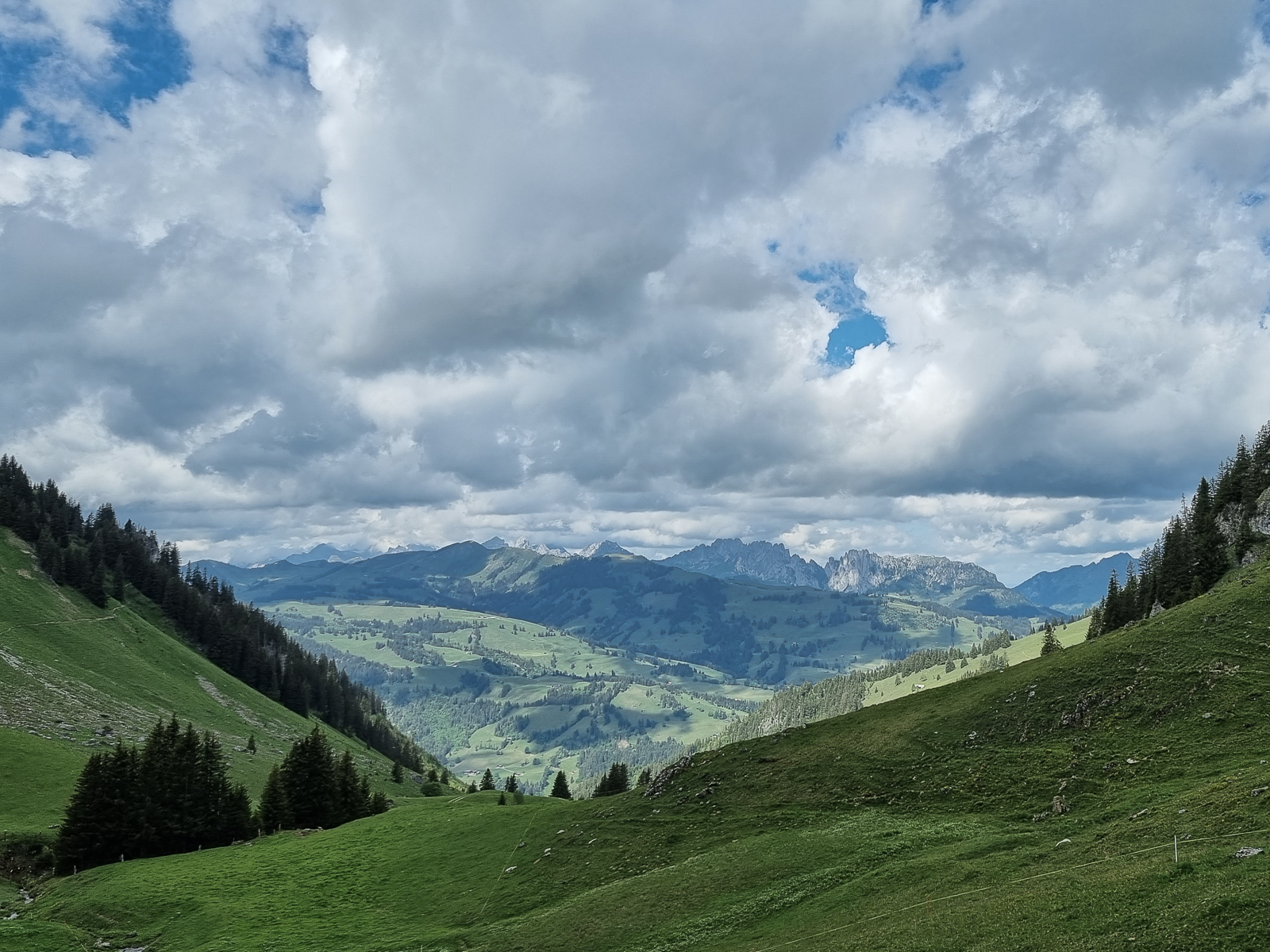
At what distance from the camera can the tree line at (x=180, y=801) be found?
253ft

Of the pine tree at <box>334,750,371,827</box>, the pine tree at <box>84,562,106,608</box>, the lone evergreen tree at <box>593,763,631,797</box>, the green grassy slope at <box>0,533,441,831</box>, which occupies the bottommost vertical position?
the lone evergreen tree at <box>593,763,631,797</box>

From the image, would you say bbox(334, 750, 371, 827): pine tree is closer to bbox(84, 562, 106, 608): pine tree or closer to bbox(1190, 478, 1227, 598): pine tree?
bbox(1190, 478, 1227, 598): pine tree

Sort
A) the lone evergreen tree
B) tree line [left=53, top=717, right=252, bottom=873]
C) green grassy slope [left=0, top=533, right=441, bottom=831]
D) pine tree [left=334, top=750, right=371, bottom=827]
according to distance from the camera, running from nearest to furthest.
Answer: tree line [left=53, top=717, right=252, bottom=873], green grassy slope [left=0, top=533, right=441, bottom=831], pine tree [left=334, top=750, right=371, bottom=827], the lone evergreen tree

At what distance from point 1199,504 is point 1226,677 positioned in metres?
87.0

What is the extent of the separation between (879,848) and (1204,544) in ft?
309

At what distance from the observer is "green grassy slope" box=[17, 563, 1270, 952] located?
33.4 meters

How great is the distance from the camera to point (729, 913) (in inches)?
1805

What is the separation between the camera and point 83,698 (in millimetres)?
133125

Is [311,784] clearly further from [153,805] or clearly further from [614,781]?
[614,781]

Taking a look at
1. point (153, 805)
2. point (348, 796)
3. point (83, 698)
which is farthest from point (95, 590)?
point (153, 805)

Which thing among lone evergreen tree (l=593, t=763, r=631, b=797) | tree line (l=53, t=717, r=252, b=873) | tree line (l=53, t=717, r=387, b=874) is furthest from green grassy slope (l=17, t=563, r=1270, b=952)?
lone evergreen tree (l=593, t=763, r=631, b=797)

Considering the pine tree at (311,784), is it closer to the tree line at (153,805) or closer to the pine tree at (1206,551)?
the tree line at (153,805)

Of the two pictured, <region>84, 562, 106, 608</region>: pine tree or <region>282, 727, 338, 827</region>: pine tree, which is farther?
<region>84, 562, 106, 608</region>: pine tree

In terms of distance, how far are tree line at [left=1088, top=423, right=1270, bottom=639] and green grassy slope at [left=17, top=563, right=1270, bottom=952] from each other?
39970 millimetres
